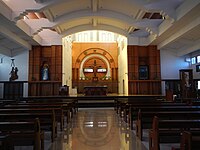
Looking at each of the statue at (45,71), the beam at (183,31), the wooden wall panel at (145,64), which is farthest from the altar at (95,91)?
the beam at (183,31)

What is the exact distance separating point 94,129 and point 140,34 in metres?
12.9

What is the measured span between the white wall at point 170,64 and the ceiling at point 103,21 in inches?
16.3

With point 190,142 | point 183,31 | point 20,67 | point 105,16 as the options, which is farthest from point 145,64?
point 190,142

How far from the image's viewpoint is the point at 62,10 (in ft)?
45.1

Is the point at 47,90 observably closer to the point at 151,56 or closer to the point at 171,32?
the point at 151,56

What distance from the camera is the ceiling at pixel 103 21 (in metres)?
10.7

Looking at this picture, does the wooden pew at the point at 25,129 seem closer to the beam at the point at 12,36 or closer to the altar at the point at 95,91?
the beam at the point at 12,36

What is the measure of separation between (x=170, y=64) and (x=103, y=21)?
6.14 m

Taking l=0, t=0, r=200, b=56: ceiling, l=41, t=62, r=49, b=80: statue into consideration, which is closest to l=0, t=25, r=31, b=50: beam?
l=0, t=0, r=200, b=56: ceiling

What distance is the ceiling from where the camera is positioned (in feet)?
35.0

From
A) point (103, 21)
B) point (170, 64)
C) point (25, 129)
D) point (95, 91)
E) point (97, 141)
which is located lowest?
point (97, 141)

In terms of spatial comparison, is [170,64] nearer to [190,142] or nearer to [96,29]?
[96,29]

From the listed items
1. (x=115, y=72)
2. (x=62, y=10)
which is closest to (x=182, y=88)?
(x=62, y=10)

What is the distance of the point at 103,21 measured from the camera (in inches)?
679
